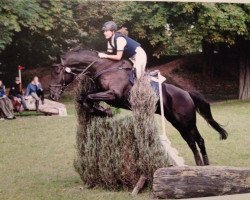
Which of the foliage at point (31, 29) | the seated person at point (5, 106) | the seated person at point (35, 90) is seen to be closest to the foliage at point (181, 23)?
the foliage at point (31, 29)

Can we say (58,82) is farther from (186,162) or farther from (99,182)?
(186,162)

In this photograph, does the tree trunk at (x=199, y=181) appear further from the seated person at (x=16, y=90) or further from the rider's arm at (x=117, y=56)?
the seated person at (x=16, y=90)

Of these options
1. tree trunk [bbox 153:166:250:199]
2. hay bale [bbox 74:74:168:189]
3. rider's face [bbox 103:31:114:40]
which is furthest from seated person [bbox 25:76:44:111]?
tree trunk [bbox 153:166:250:199]

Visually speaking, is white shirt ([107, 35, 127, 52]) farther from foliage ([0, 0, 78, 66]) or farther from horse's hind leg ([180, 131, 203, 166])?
horse's hind leg ([180, 131, 203, 166])

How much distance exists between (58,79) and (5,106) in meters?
0.53

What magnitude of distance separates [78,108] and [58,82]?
13.3 inches

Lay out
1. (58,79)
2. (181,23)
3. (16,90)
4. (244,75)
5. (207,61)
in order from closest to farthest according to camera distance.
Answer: (16,90)
(58,79)
(207,61)
(181,23)
(244,75)

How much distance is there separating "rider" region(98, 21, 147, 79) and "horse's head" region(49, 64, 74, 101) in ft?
1.14

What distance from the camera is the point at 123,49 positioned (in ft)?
16.3

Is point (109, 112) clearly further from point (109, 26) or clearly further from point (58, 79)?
point (109, 26)

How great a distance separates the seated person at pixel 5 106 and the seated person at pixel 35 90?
0.57 ft

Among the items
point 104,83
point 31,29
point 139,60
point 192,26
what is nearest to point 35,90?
point 31,29

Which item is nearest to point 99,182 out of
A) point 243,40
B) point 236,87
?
point 236,87

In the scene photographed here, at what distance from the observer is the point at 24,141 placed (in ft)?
15.7
